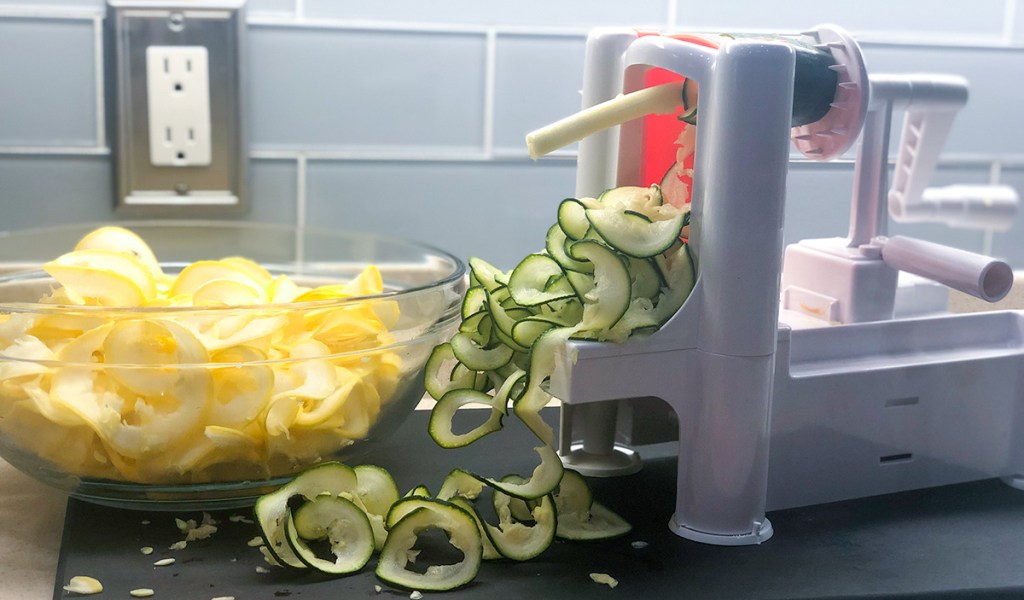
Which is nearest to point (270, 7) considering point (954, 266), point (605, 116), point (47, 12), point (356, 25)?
point (356, 25)

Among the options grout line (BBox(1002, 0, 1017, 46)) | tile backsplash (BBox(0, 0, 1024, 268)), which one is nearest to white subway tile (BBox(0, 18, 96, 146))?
tile backsplash (BBox(0, 0, 1024, 268))

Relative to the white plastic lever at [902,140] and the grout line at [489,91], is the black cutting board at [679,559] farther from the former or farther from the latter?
the grout line at [489,91]

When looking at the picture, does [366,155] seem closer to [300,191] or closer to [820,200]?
[300,191]

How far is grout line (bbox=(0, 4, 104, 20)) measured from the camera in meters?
0.88

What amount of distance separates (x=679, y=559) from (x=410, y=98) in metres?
0.56

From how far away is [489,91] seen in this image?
97 centimetres

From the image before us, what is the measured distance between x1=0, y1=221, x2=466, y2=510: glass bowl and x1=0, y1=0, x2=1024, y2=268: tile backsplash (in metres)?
0.35

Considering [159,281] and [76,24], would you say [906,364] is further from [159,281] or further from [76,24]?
[76,24]

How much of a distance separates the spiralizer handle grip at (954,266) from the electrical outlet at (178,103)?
56 cm

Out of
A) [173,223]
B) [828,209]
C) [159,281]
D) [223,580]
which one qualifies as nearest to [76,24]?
[173,223]

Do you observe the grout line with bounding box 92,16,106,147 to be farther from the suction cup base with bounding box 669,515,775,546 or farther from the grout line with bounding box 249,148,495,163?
the suction cup base with bounding box 669,515,775,546

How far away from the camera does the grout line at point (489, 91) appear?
3.16 feet

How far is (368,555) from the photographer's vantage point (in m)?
0.51

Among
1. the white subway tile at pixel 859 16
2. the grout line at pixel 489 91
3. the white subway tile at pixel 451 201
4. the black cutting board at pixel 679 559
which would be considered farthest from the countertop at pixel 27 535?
the white subway tile at pixel 859 16
